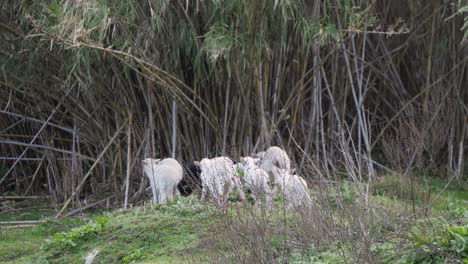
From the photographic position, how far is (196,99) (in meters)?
11.2

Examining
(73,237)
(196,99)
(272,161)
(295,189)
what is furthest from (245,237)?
(196,99)

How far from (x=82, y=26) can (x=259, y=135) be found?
7.76 ft

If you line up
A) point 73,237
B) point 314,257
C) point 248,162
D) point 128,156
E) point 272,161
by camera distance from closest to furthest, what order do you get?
point 314,257 < point 73,237 < point 248,162 < point 272,161 < point 128,156

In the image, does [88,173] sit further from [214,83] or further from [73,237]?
[73,237]

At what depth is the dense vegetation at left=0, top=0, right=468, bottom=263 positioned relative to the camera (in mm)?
9266

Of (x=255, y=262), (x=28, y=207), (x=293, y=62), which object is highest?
(x=293, y=62)

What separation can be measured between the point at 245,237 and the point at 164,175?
3.57m

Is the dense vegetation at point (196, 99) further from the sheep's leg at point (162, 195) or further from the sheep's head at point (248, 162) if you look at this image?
the sheep's head at point (248, 162)

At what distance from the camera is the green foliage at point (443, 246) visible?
19.7 feet

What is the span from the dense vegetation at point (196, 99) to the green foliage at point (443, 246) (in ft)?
4.00

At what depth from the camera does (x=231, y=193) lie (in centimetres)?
818

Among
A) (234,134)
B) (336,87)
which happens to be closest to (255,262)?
(234,134)

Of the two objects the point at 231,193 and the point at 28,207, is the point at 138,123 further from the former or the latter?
the point at 231,193

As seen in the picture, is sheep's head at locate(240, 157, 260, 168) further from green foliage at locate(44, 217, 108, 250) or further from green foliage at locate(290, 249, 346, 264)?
green foliage at locate(290, 249, 346, 264)
